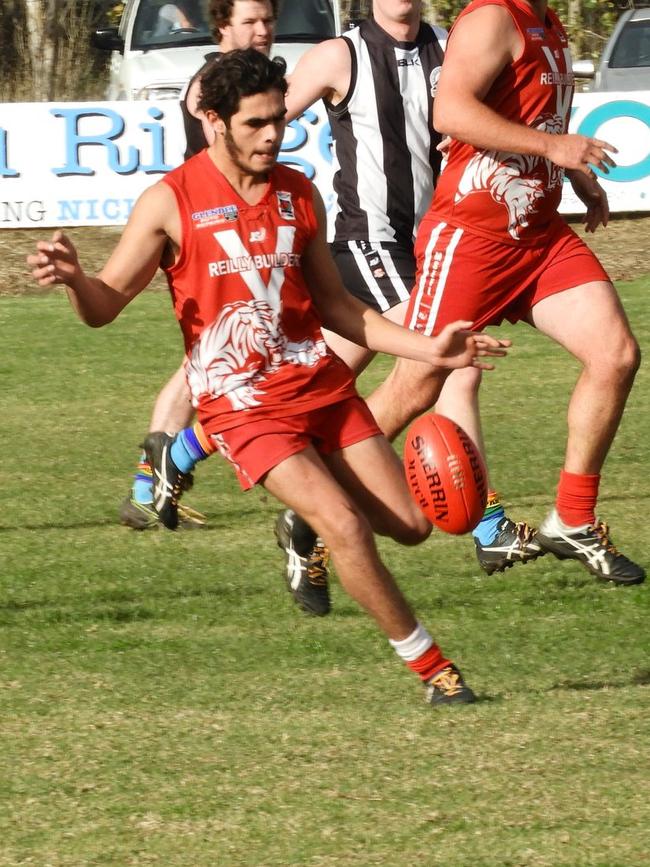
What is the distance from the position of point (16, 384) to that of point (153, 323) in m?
2.23

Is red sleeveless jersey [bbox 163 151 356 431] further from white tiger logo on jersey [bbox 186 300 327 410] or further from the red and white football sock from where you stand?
the red and white football sock

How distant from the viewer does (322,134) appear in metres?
14.9

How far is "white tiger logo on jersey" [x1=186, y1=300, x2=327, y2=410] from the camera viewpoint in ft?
15.7

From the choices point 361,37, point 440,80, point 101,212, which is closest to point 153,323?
point 101,212

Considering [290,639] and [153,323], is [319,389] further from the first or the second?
[153,323]

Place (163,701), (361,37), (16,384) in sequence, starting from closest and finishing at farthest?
(163,701), (361,37), (16,384)

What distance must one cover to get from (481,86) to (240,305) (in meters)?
1.30

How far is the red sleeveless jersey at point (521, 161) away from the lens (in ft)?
18.5

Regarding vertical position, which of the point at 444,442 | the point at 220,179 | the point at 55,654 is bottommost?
the point at 55,654

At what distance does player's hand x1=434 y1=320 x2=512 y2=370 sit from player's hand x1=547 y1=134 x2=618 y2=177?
0.84 m

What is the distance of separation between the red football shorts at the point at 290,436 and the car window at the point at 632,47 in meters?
13.7

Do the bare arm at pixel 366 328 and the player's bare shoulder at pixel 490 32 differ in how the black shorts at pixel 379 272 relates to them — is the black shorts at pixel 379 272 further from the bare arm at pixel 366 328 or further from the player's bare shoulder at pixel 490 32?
the bare arm at pixel 366 328

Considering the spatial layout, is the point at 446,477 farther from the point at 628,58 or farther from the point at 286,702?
the point at 628,58

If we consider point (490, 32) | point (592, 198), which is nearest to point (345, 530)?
point (490, 32)
